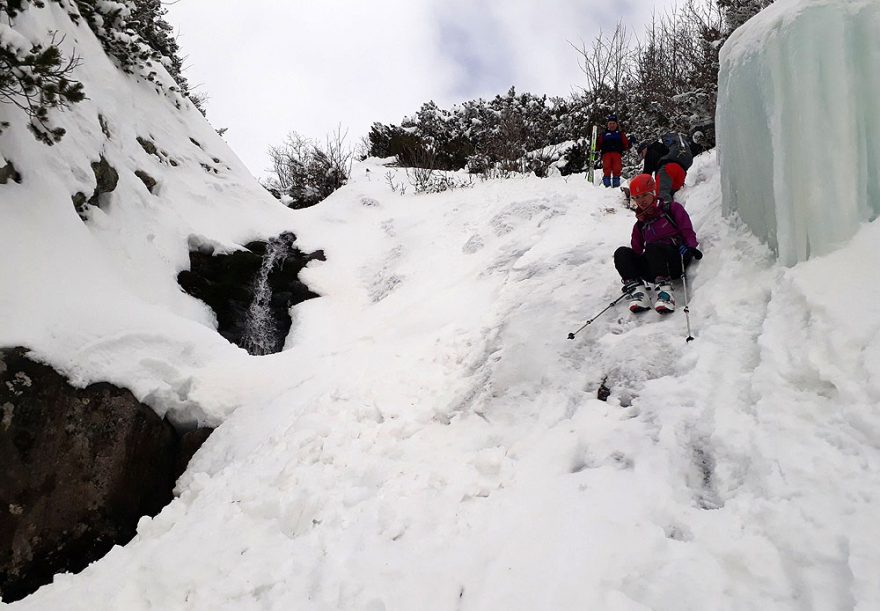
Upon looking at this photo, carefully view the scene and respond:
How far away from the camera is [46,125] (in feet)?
15.5

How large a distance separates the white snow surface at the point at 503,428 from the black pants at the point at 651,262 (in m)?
0.22

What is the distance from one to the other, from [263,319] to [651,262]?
6114 millimetres

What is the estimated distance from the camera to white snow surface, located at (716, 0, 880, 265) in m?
2.59

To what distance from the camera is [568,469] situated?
258 centimetres

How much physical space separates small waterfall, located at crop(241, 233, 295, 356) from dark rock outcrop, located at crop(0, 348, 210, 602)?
3015mm

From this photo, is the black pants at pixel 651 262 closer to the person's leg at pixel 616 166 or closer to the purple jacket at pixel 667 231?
the purple jacket at pixel 667 231

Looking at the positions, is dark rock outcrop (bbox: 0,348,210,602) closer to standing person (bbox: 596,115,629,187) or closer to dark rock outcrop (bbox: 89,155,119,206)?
dark rock outcrop (bbox: 89,155,119,206)

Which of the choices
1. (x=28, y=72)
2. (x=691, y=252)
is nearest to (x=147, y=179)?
(x=28, y=72)

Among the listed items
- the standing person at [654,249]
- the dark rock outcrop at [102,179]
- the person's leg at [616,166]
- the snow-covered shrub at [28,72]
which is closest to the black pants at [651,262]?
the standing person at [654,249]

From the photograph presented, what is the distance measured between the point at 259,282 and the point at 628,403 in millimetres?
6981

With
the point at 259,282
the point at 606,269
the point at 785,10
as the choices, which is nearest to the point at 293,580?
the point at 606,269

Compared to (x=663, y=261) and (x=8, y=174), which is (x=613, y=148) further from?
(x=8, y=174)

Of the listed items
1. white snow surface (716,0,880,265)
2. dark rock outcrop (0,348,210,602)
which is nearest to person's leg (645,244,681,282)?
white snow surface (716,0,880,265)

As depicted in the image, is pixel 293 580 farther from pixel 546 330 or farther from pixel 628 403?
pixel 546 330
